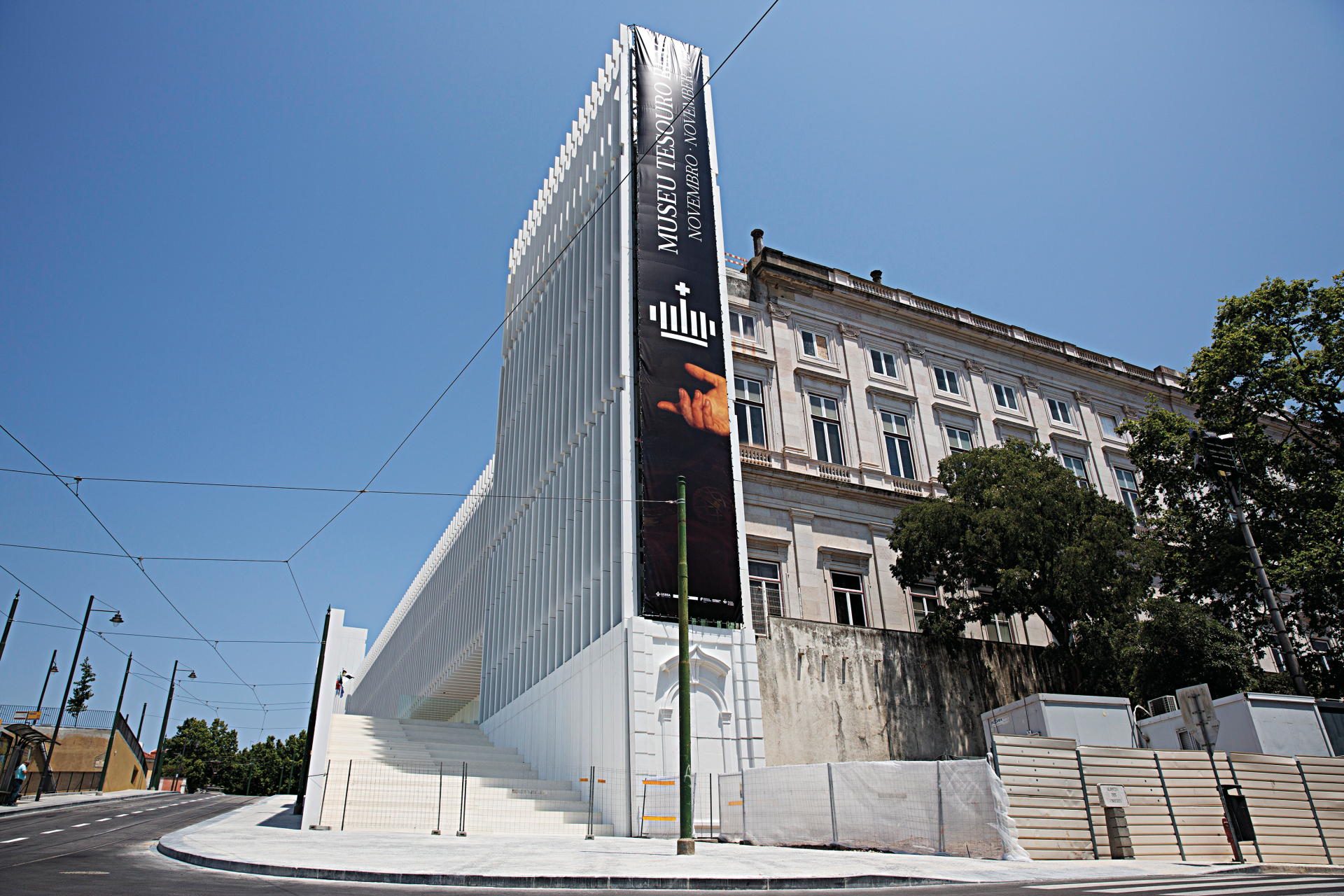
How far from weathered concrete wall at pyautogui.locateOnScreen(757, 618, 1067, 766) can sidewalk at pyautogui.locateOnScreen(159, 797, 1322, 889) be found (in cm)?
757

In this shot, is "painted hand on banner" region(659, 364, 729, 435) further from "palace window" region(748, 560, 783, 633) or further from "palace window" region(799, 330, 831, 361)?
"palace window" region(799, 330, 831, 361)

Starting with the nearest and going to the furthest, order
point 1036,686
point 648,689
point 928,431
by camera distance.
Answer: point 648,689 → point 1036,686 → point 928,431

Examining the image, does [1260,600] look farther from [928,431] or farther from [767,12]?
[767,12]

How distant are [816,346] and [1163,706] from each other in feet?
62.6

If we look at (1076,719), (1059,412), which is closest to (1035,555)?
(1076,719)

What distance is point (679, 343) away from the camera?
24891 millimetres

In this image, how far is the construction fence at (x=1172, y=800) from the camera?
14.2 meters

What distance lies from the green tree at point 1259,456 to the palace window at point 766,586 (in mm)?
12307

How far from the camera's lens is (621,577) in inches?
862

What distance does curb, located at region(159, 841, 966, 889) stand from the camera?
1004 centimetres

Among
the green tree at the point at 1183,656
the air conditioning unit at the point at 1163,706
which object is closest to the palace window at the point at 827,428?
the green tree at the point at 1183,656

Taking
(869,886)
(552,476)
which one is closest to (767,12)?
(869,886)

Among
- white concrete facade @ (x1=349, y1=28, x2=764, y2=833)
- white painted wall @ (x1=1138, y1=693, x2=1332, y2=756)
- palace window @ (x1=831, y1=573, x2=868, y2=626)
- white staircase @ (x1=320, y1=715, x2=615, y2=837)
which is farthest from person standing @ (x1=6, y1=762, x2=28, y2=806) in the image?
white painted wall @ (x1=1138, y1=693, x2=1332, y2=756)

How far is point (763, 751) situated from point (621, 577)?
5.80 meters
